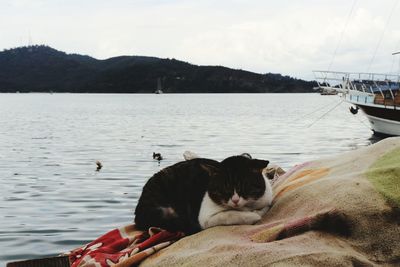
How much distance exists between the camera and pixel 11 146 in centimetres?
3353

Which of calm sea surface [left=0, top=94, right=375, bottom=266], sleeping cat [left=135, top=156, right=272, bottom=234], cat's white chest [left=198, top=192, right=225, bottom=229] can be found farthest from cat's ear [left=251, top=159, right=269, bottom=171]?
calm sea surface [left=0, top=94, right=375, bottom=266]

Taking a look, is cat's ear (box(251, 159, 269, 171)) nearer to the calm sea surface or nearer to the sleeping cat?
the sleeping cat

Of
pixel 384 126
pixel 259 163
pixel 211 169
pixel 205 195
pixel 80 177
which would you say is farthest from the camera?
pixel 384 126

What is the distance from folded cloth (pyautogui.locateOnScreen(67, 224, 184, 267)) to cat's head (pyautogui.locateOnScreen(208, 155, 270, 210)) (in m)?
0.62

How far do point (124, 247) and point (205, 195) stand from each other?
0.94m

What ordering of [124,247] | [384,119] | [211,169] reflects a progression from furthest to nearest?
[384,119] → [124,247] → [211,169]

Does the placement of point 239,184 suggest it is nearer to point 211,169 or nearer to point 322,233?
point 211,169

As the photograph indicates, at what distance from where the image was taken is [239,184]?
5438mm

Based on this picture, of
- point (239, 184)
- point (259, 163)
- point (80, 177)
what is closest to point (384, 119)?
point (80, 177)

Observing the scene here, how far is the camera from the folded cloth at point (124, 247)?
544 centimetres

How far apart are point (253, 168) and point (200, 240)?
31.6 inches

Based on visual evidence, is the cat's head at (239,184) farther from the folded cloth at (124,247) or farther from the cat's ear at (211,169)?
the folded cloth at (124,247)

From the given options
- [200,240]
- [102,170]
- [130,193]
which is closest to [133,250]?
[200,240]

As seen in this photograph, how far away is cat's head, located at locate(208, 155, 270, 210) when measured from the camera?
17.8 ft
